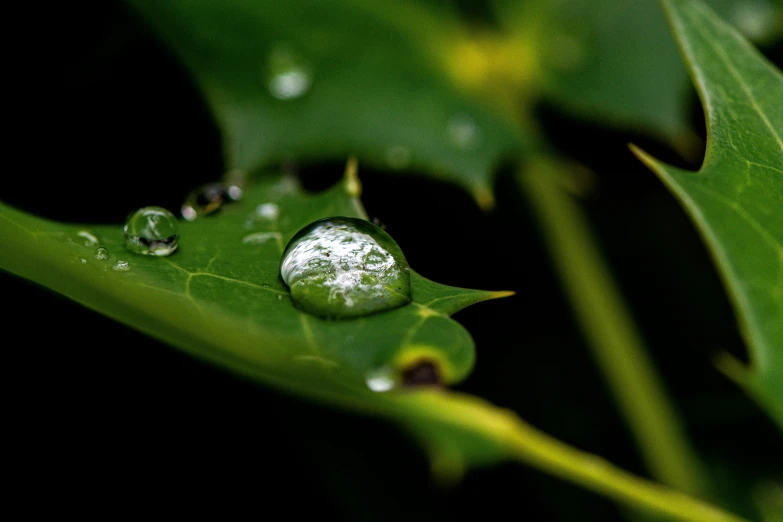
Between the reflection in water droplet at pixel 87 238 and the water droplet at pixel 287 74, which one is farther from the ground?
the water droplet at pixel 287 74

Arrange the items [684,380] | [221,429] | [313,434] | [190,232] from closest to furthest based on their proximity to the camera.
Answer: [190,232], [221,429], [313,434], [684,380]

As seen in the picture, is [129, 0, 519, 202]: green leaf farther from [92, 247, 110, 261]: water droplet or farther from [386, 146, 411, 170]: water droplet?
[92, 247, 110, 261]: water droplet

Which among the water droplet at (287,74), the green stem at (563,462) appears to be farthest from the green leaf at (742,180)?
the water droplet at (287,74)

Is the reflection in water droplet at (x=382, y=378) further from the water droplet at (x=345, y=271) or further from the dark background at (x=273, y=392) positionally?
the dark background at (x=273, y=392)

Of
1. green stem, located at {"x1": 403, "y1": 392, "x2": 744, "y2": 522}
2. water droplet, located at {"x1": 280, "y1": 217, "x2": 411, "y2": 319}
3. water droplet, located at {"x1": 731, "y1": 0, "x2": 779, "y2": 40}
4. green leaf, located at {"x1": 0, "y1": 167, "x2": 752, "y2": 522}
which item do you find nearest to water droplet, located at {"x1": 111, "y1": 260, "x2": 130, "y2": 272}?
green leaf, located at {"x1": 0, "y1": 167, "x2": 752, "y2": 522}

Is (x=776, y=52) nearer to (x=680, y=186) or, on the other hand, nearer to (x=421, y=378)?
(x=680, y=186)

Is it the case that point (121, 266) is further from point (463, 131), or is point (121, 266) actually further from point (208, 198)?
point (463, 131)

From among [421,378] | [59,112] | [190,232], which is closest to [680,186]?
[421,378]
